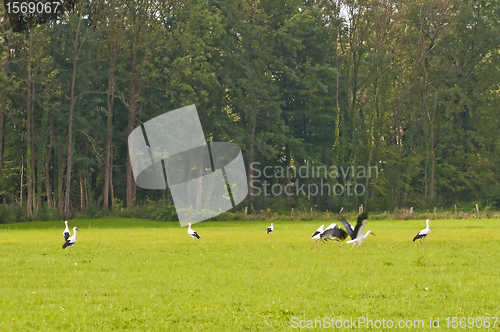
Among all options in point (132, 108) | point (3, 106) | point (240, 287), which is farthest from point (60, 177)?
point (240, 287)

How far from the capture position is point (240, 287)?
679 inches

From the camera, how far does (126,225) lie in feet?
180

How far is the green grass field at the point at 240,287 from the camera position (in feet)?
43.7

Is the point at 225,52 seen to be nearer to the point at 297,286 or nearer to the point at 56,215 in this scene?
the point at 56,215
